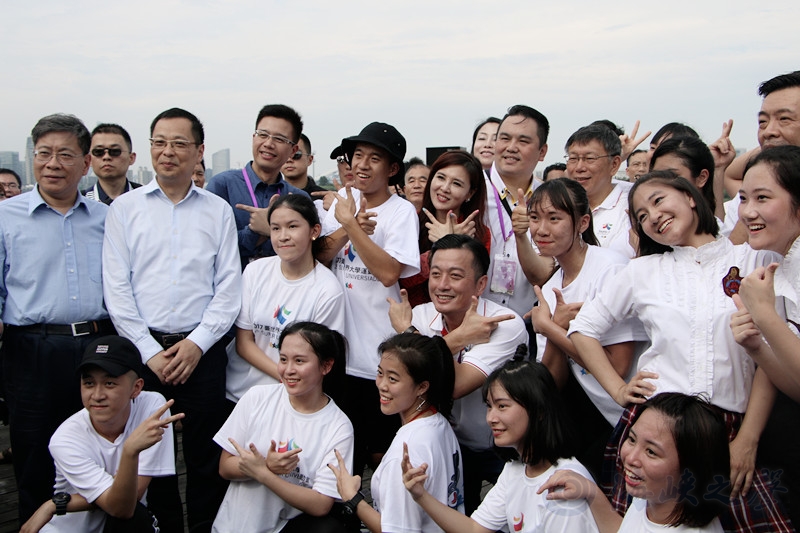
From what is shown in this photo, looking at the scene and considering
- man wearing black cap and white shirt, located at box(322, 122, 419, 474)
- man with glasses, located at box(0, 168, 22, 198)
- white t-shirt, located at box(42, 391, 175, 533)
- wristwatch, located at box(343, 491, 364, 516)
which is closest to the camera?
wristwatch, located at box(343, 491, 364, 516)

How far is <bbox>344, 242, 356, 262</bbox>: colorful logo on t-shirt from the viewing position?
3496 mm

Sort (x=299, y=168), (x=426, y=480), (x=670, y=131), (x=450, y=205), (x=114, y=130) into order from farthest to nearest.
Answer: (x=299, y=168) → (x=114, y=130) → (x=670, y=131) → (x=450, y=205) → (x=426, y=480)

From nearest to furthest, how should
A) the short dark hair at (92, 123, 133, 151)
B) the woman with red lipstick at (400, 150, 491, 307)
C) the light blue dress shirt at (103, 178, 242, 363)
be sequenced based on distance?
the light blue dress shirt at (103, 178, 242, 363) < the woman with red lipstick at (400, 150, 491, 307) < the short dark hair at (92, 123, 133, 151)

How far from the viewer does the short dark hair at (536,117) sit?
12.5 feet

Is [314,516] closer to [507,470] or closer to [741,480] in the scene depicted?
[507,470]

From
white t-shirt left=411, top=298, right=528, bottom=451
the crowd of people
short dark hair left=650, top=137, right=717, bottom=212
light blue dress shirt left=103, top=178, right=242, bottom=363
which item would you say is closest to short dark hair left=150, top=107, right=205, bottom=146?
the crowd of people

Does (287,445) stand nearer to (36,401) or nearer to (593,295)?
(36,401)

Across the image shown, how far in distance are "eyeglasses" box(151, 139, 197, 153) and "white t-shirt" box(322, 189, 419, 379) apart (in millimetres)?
1051

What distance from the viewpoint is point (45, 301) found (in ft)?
10.3

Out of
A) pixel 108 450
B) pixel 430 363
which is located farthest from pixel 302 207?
pixel 108 450

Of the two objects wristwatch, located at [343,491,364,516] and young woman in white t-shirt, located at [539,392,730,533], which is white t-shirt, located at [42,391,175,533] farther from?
young woman in white t-shirt, located at [539,392,730,533]

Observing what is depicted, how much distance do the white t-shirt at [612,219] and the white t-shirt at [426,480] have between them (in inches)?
60.1

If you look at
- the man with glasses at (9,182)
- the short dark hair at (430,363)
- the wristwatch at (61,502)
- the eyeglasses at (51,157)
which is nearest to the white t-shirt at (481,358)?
the short dark hair at (430,363)

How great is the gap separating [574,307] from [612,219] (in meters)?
1.18
